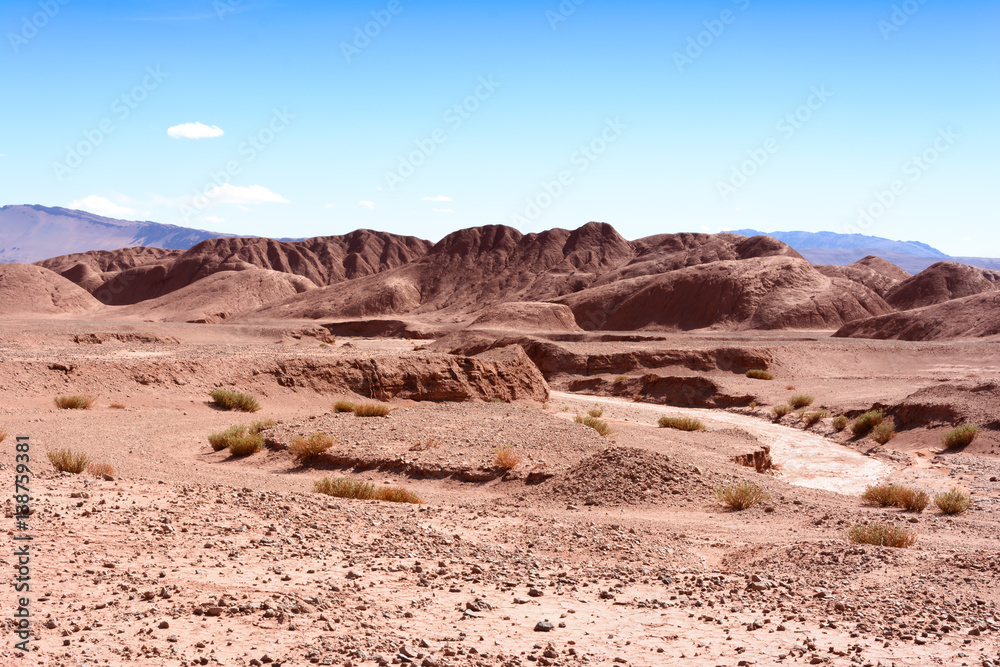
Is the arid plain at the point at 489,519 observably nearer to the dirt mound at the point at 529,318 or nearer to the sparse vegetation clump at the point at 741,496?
the sparse vegetation clump at the point at 741,496

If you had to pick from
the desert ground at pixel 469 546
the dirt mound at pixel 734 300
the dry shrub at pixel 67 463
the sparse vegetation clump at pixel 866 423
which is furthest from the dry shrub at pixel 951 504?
the dirt mound at pixel 734 300

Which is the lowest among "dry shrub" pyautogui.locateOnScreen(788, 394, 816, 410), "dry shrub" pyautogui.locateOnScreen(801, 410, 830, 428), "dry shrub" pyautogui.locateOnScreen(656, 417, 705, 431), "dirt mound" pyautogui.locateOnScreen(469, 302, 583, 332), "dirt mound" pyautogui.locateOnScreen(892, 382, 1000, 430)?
"dry shrub" pyautogui.locateOnScreen(656, 417, 705, 431)

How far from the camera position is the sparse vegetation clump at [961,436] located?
21.2m

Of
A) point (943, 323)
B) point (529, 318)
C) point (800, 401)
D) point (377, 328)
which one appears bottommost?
point (800, 401)

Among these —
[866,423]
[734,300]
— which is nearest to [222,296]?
[734,300]

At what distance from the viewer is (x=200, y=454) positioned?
1577 centimetres

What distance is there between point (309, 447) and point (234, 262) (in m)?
117

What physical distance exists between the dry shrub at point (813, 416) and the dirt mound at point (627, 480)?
50.3ft

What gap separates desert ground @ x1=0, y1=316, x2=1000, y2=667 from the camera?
5.81 meters

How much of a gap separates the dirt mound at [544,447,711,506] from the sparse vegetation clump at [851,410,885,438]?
1372cm

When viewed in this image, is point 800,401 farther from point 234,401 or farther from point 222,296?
point 222,296

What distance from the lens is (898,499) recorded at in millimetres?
12508

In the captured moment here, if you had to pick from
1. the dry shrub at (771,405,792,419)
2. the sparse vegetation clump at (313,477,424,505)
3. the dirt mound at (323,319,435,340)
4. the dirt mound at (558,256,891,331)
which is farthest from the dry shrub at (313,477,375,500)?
the dirt mound at (558,256,891,331)

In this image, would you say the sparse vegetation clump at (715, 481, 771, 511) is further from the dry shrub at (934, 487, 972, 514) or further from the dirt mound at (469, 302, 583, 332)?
the dirt mound at (469, 302, 583, 332)
